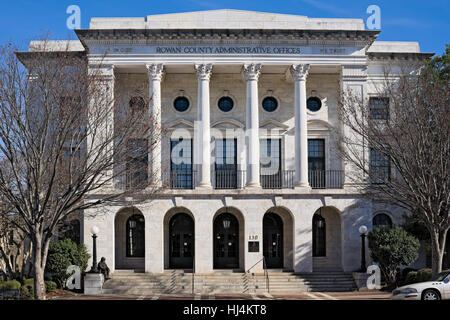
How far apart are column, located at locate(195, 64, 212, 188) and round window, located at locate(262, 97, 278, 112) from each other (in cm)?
460

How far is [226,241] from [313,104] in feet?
34.0

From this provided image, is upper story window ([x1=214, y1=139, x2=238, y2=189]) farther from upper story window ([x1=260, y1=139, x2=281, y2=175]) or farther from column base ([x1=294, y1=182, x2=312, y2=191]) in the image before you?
column base ([x1=294, y1=182, x2=312, y2=191])

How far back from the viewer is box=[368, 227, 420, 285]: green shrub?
30469 mm

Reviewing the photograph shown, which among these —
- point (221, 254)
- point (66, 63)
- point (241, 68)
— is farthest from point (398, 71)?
point (66, 63)

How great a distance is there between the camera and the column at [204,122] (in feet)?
111

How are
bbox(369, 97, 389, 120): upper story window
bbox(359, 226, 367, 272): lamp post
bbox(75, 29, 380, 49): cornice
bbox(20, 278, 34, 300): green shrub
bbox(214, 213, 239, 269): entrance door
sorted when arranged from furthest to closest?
bbox(214, 213, 239, 269): entrance door → bbox(75, 29, 380, 49): cornice → bbox(359, 226, 367, 272): lamp post → bbox(369, 97, 389, 120): upper story window → bbox(20, 278, 34, 300): green shrub

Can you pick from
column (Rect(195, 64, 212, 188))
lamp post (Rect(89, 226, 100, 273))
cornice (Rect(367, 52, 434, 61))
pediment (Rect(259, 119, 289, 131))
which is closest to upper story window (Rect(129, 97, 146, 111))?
column (Rect(195, 64, 212, 188))

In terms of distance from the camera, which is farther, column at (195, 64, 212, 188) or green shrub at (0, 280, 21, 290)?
column at (195, 64, 212, 188)

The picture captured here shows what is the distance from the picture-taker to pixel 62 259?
99.3 ft

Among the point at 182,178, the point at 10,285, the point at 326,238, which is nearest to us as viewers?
the point at 10,285

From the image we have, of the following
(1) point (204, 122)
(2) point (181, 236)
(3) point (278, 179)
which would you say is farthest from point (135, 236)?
(3) point (278, 179)

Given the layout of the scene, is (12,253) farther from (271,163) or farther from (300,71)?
(300,71)
